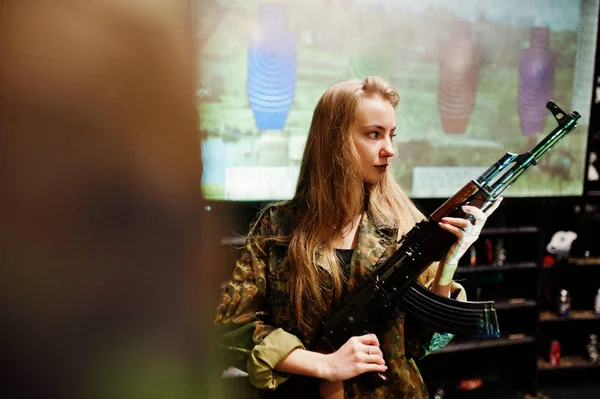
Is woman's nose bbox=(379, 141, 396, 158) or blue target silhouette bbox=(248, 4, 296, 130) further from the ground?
blue target silhouette bbox=(248, 4, 296, 130)

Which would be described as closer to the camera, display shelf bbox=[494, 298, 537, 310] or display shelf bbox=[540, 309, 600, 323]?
display shelf bbox=[494, 298, 537, 310]

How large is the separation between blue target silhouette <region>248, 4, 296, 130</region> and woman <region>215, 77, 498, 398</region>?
1.22m

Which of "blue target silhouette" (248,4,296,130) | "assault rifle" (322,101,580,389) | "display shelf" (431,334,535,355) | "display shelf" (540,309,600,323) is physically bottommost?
"display shelf" (431,334,535,355)

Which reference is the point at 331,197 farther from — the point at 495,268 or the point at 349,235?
the point at 495,268

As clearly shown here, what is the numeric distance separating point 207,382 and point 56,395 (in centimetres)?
18

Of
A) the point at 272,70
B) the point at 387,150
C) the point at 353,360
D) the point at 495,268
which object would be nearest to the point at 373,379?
the point at 353,360

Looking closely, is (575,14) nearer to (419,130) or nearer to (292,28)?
(419,130)

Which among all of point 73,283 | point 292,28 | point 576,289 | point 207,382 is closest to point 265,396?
point 207,382

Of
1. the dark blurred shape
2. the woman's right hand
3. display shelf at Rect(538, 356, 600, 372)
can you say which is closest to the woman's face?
the woman's right hand

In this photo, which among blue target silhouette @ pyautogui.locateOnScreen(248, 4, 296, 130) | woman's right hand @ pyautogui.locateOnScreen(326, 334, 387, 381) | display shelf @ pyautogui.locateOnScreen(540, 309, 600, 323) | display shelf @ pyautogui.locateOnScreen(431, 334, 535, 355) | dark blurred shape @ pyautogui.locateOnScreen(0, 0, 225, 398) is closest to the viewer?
dark blurred shape @ pyautogui.locateOnScreen(0, 0, 225, 398)

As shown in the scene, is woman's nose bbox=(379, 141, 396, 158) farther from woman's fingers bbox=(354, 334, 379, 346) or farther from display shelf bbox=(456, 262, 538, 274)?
display shelf bbox=(456, 262, 538, 274)

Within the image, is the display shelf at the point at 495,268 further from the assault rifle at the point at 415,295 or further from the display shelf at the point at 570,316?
the assault rifle at the point at 415,295

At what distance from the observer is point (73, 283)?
1.43 ft

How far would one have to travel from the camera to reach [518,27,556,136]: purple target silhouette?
2447 mm
